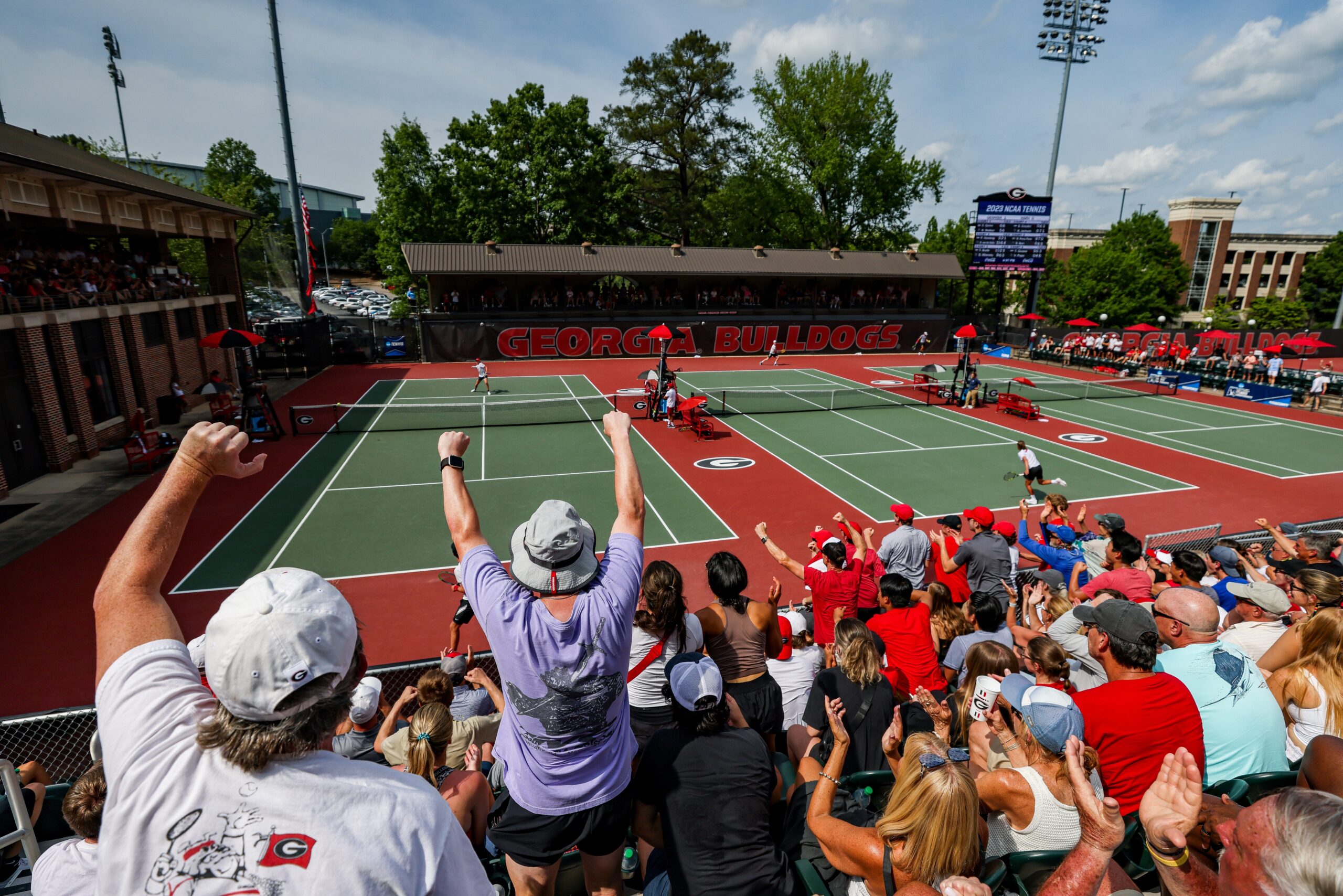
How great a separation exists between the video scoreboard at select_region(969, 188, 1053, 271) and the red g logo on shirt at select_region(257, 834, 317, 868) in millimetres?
47102

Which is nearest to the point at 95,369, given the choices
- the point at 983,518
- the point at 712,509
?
the point at 712,509

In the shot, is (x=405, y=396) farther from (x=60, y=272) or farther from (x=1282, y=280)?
(x=1282, y=280)

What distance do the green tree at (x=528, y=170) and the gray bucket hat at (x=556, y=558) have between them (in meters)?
49.7

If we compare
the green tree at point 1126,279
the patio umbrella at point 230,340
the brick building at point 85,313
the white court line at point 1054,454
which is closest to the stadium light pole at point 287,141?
the brick building at point 85,313

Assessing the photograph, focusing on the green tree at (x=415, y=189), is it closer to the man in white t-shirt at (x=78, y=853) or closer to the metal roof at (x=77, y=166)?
the metal roof at (x=77, y=166)

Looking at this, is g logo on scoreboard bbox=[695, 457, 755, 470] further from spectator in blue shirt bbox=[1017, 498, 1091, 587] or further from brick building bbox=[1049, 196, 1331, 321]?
brick building bbox=[1049, 196, 1331, 321]

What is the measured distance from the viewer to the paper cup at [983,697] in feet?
17.2

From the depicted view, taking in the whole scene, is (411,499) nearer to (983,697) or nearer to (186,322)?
(983,697)

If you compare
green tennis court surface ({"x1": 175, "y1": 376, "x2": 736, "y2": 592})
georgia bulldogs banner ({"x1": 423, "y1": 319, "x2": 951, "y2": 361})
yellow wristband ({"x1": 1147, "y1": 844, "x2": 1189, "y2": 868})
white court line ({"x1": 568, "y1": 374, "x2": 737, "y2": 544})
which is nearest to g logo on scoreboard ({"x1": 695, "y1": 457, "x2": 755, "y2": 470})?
white court line ({"x1": 568, "y1": 374, "x2": 737, "y2": 544})

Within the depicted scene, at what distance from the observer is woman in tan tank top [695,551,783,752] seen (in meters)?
4.80

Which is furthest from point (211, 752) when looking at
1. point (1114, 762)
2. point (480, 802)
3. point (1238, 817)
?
point (1114, 762)

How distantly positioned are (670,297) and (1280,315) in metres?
61.5

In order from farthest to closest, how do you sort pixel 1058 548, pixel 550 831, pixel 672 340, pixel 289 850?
1. pixel 672 340
2. pixel 1058 548
3. pixel 550 831
4. pixel 289 850

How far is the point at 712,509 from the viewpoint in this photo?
1595cm
